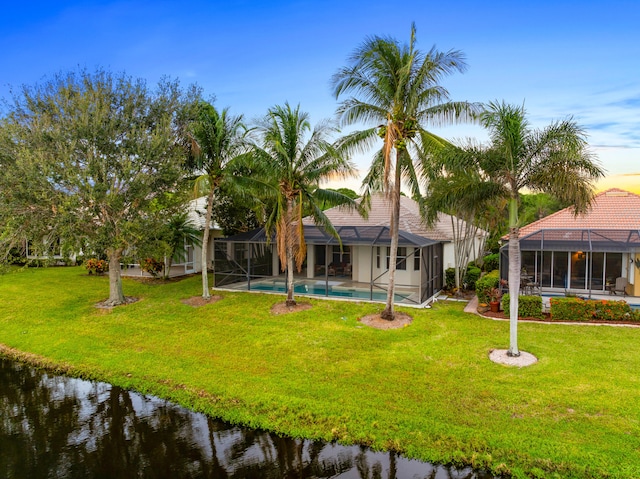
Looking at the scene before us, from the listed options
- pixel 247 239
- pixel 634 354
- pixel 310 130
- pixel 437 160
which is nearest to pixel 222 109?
pixel 310 130

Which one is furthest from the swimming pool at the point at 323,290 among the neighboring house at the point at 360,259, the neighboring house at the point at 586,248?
the neighboring house at the point at 586,248

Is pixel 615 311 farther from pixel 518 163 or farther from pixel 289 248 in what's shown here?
pixel 289 248

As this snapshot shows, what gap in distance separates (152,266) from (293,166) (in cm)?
1190

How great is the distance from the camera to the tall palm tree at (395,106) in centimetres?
1301

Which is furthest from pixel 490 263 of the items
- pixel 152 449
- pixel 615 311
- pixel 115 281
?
pixel 152 449

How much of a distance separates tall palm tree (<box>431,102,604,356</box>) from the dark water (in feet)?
20.4

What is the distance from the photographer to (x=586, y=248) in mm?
16406

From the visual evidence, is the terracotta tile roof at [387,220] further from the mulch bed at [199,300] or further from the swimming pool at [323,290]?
the mulch bed at [199,300]

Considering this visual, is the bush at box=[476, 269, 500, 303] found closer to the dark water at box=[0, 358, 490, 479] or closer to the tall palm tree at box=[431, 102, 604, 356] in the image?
the tall palm tree at box=[431, 102, 604, 356]

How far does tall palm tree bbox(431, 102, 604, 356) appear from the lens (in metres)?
10.2

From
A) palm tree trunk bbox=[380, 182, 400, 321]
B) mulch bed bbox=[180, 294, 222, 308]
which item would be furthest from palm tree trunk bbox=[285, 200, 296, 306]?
palm tree trunk bbox=[380, 182, 400, 321]

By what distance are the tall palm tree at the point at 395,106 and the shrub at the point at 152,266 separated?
557 inches

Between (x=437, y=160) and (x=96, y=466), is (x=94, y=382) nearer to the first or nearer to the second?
(x=96, y=466)

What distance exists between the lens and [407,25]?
1293cm
